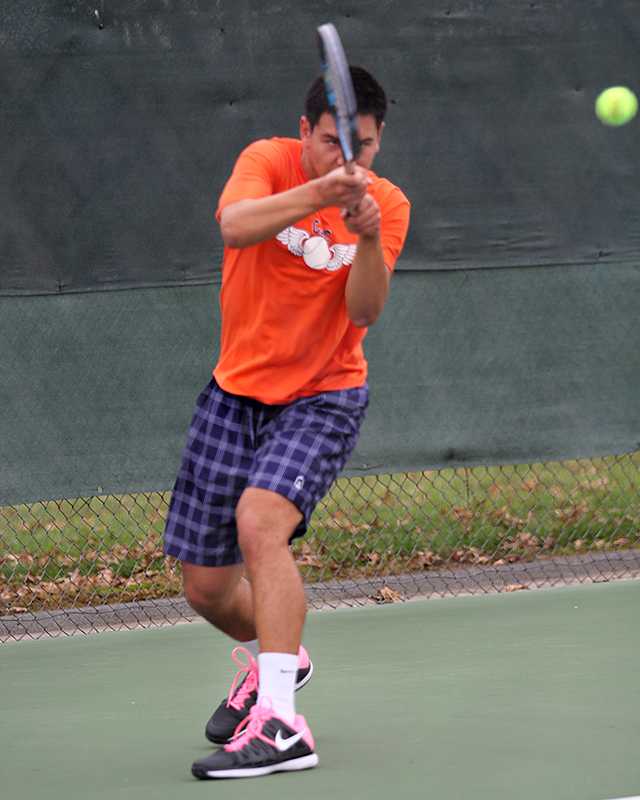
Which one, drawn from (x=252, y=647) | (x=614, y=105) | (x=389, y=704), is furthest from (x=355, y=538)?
(x=252, y=647)

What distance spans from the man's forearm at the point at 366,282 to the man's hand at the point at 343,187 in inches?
6.2

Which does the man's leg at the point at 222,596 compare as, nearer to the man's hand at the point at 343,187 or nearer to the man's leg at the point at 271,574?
the man's leg at the point at 271,574

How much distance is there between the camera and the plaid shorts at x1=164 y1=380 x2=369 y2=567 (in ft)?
11.8

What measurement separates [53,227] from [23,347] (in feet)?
1.38

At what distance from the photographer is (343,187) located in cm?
318

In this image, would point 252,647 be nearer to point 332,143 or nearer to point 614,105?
point 332,143

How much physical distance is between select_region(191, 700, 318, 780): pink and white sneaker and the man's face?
1126 mm

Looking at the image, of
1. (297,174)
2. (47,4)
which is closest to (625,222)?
(47,4)

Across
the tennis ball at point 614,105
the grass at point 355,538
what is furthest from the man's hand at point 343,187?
the tennis ball at point 614,105

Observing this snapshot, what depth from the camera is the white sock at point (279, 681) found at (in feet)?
11.1

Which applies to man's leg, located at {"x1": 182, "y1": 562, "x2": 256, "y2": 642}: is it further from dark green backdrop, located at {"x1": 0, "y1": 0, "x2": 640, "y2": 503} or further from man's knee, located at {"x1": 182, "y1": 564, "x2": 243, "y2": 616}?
dark green backdrop, located at {"x1": 0, "y1": 0, "x2": 640, "y2": 503}

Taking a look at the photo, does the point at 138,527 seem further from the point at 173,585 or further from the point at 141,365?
the point at 141,365

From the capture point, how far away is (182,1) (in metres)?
5.76

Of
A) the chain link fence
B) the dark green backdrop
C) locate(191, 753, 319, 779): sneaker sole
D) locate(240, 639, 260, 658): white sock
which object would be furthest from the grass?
locate(191, 753, 319, 779): sneaker sole
